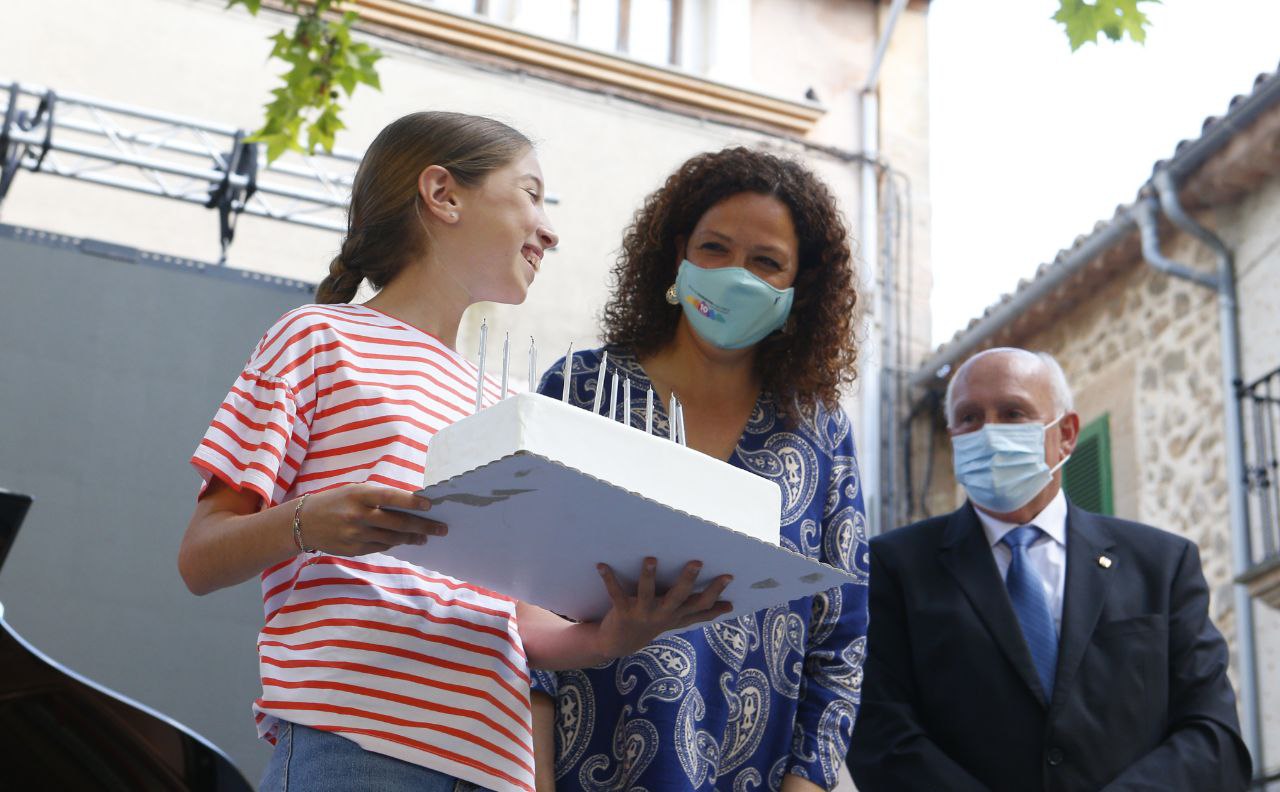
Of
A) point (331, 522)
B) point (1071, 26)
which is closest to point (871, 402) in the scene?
point (1071, 26)

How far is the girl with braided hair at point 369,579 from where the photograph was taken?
196 centimetres

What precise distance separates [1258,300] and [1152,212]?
907 mm

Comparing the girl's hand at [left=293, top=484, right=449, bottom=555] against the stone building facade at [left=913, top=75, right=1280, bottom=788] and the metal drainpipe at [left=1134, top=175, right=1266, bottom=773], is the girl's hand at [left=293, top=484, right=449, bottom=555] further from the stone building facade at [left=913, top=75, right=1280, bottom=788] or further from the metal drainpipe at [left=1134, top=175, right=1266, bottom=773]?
the metal drainpipe at [left=1134, top=175, right=1266, bottom=773]

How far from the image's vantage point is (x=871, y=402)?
1145cm

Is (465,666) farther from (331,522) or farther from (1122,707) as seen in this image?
(1122,707)

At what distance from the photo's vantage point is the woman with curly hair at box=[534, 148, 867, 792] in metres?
2.58

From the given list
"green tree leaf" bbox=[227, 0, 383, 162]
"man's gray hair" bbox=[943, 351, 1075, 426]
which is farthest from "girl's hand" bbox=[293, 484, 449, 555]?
"green tree leaf" bbox=[227, 0, 383, 162]

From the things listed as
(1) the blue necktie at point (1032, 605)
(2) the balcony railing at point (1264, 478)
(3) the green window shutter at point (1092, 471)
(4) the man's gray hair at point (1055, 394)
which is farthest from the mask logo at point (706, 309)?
(3) the green window shutter at point (1092, 471)

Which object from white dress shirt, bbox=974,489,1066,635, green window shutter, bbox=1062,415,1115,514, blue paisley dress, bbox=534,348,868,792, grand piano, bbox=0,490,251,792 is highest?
green window shutter, bbox=1062,415,1115,514

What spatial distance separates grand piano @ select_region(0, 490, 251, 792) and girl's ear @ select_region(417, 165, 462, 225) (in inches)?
34.8

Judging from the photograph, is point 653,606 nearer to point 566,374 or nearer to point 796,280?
point 566,374

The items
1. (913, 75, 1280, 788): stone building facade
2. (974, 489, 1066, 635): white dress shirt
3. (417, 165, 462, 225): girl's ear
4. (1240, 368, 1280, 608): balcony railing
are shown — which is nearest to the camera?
(417, 165, 462, 225): girl's ear

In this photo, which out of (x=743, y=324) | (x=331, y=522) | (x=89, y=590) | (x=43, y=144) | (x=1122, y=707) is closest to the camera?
(x=331, y=522)

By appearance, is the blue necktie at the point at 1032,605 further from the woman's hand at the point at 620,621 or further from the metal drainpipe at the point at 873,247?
the metal drainpipe at the point at 873,247
